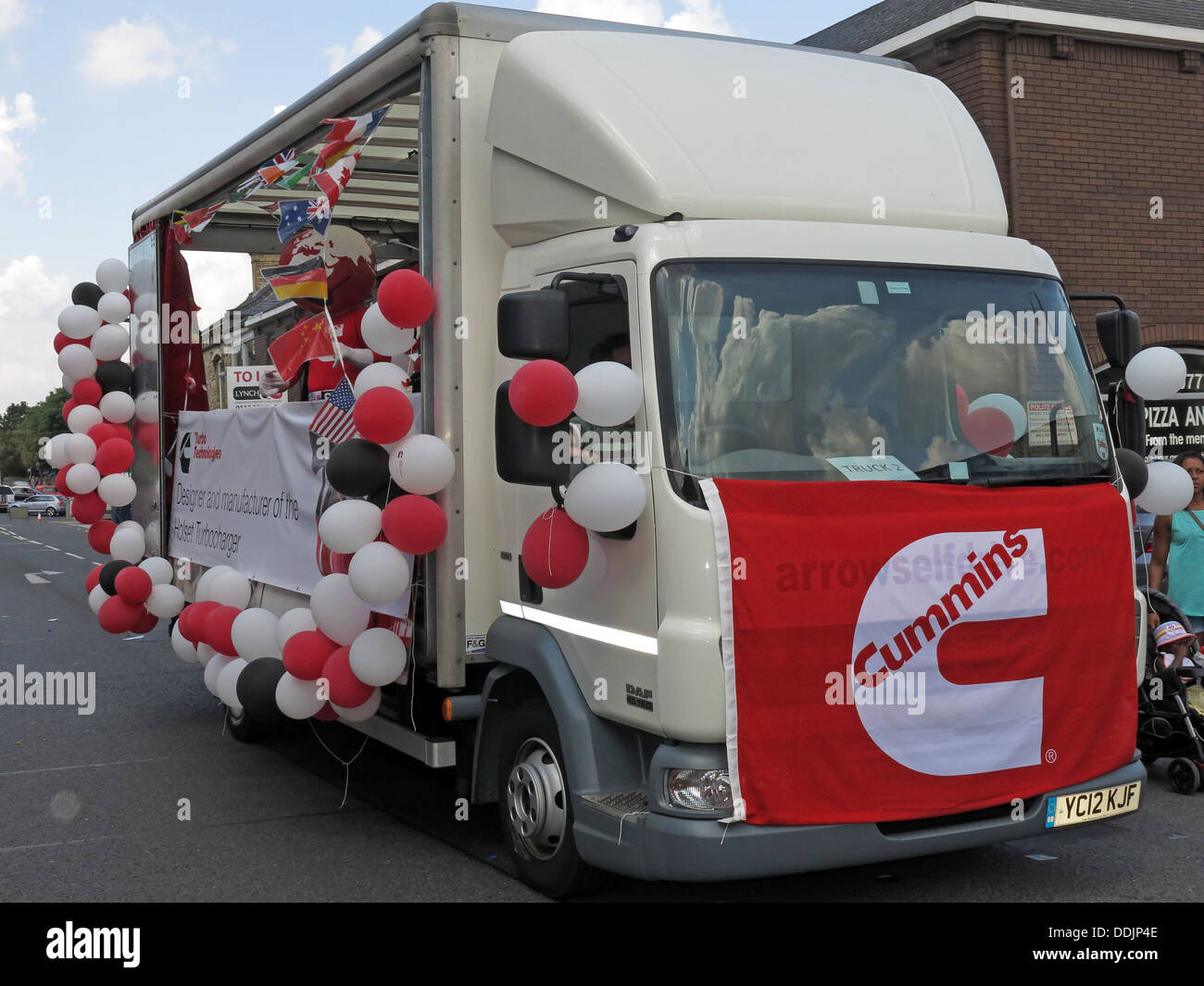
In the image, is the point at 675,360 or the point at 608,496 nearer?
the point at 608,496

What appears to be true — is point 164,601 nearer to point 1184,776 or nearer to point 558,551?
point 558,551

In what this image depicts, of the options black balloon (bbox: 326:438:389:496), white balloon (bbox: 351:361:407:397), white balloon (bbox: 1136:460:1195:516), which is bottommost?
white balloon (bbox: 1136:460:1195:516)

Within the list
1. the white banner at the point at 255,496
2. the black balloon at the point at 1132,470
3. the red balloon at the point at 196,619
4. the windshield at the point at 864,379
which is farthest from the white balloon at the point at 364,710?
the black balloon at the point at 1132,470

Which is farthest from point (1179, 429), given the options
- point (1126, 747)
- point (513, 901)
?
point (513, 901)

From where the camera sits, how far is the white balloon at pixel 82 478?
939 cm

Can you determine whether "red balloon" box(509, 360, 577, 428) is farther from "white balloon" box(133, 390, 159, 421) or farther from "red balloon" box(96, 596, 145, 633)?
"white balloon" box(133, 390, 159, 421)

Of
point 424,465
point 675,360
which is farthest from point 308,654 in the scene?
point 675,360

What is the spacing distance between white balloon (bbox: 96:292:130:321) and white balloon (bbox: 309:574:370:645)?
15.1ft

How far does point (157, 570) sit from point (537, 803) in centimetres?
466

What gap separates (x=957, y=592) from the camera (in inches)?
184

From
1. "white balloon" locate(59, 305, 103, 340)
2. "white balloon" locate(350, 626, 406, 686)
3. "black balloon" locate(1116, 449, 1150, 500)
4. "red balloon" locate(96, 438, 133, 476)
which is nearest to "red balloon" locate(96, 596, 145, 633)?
"red balloon" locate(96, 438, 133, 476)

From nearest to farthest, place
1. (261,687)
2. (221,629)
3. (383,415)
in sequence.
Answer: (383,415) < (261,687) < (221,629)

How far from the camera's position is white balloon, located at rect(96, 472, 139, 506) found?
945cm

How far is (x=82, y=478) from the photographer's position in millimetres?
9398
